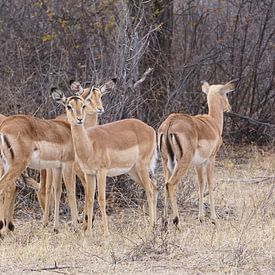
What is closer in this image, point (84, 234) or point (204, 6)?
point (84, 234)

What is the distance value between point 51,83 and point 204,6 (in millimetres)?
5925

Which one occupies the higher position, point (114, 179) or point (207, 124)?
point (207, 124)

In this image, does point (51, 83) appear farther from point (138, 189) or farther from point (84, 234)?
point (84, 234)

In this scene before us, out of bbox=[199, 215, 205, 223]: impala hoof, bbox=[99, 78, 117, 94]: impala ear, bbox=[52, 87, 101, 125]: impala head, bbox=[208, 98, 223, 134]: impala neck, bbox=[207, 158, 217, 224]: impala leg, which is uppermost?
bbox=[52, 87, 101, 125]: impala head

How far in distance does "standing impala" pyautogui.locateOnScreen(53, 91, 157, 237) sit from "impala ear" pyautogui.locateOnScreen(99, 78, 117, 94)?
895 millimetres

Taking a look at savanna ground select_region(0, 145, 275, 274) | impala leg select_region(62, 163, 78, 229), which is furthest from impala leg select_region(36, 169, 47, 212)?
impala leg select_region(62, 163, 78, 229)

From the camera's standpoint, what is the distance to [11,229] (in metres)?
8.61

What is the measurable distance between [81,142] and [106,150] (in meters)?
0.31

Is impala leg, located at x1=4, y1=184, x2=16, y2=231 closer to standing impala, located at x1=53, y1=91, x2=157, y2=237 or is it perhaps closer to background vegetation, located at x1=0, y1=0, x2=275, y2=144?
standing impala, located at x1=53, y1=91, x2=157, y2=237

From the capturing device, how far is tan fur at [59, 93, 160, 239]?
26.8ft

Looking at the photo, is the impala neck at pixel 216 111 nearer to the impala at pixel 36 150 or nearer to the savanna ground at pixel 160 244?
the savanna ground at pixel 160 244

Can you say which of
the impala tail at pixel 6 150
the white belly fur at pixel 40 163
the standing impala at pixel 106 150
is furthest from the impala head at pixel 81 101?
the impala tail at pixel 6 150

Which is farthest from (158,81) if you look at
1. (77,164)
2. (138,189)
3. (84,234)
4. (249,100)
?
(84,234)

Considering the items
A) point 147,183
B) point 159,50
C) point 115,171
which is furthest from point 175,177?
point 159,50
